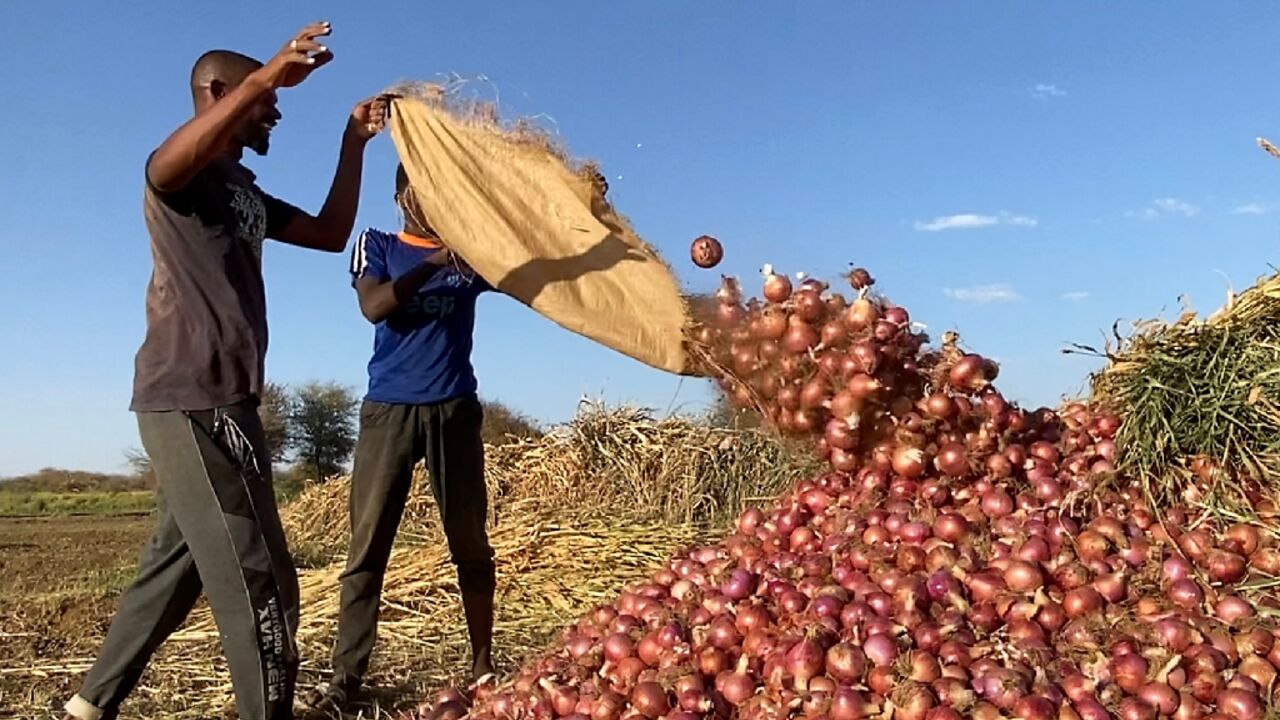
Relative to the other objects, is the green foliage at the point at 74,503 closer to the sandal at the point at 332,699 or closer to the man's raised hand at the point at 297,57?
the sandal at the point at 332,699

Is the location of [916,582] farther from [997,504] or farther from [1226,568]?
[1226,568]

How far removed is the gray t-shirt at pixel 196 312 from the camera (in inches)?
98.0

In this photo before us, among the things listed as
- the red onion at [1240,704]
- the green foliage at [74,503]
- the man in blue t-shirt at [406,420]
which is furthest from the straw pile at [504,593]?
the green foliage at [74,503]

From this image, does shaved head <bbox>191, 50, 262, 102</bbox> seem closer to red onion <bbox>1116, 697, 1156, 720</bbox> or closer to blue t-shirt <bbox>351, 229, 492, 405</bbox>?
blue t-shirt <bbox>351, 229, 492, 405</bbox>

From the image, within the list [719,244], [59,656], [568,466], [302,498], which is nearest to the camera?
[719,244]

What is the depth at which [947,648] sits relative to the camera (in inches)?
73.2

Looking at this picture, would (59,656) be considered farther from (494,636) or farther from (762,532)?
(762,532)

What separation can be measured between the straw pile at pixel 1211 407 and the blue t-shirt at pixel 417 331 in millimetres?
1914

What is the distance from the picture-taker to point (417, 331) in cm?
341

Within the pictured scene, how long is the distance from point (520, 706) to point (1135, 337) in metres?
1.61

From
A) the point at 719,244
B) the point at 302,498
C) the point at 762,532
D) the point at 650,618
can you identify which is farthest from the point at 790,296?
the point at 302,498

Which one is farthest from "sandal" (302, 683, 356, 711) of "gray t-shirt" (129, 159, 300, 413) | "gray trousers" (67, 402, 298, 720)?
"gray t-shirt" (129, 159, 300, 413)

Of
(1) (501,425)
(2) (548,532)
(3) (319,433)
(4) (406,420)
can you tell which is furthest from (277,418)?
(4) (406,420)

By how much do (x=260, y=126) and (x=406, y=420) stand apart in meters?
1.03
